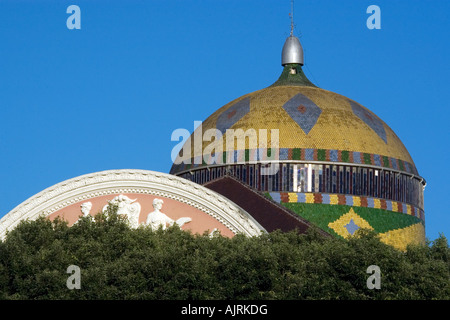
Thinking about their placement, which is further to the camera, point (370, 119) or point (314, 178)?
point (370, 119)

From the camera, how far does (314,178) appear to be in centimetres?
7756

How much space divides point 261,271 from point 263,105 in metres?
32.6

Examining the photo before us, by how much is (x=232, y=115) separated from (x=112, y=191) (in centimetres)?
2315

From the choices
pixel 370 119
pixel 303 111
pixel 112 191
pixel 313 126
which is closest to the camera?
pixel 112 191

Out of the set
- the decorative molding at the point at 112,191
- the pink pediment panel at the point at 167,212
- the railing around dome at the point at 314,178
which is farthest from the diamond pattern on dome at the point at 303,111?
the pink pediment panel at the point at 167,212

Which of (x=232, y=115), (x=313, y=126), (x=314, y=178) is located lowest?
(x=314, y=178)

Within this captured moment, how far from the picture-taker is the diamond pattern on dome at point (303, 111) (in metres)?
79.1

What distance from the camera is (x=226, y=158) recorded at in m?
77.9

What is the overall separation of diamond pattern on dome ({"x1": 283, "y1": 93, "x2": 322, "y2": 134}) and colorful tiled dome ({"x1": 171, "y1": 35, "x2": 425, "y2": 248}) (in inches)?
2.0

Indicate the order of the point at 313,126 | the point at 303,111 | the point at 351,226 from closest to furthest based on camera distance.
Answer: the point at 351,226 < the point at 313,126 < the point at 303,111

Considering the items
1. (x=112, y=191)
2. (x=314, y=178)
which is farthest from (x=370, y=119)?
(x=112, y=191)

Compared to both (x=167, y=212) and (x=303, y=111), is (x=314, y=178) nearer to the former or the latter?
(x=303, y=111)
